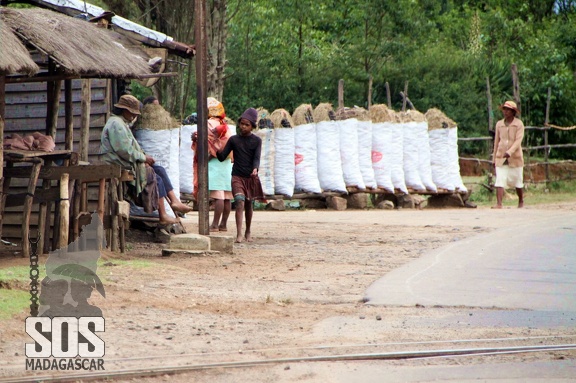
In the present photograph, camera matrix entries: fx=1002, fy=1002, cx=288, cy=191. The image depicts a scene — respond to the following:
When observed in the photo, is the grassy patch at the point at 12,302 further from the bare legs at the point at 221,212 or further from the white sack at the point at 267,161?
the white sack at the point at 267,161

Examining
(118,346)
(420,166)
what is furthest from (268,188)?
(118,346)

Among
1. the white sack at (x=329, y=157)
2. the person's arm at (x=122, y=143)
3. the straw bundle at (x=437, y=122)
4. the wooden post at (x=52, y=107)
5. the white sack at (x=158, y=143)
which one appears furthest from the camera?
the straw bundle at (x=437, y=122)

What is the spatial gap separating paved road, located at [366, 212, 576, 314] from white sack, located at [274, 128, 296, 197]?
682 cm

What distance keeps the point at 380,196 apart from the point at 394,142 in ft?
4.56

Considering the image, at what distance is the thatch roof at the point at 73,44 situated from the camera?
392 inches

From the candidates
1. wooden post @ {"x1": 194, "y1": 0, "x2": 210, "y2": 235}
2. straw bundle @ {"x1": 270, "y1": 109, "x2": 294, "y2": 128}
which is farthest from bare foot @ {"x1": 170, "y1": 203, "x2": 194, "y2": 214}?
straw bundle @ {"x1": 270, "y1": 109, "x2": 294, "y2": 128}

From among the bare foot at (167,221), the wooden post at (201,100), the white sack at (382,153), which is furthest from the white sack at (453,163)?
the wooden post at (201,100)

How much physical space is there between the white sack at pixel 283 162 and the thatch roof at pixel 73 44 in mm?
8009

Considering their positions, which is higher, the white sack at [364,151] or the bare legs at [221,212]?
the white sack at [364,151]

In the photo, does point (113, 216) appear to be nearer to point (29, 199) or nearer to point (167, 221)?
point (29, 199)

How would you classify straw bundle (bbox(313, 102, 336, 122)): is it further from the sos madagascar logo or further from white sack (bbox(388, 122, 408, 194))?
the sos madagascar logo

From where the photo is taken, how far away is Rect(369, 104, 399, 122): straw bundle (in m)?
21.0

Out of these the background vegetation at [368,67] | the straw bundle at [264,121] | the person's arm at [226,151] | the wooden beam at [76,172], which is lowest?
the wooden beam at [76,172]

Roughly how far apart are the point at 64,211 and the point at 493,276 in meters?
4.40
